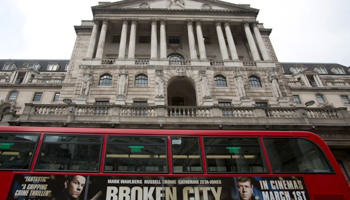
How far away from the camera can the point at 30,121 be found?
1323cm

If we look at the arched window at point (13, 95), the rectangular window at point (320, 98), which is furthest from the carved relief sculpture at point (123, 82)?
the rectangular window at point (320, 98)

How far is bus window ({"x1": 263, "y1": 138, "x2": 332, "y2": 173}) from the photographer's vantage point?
626cm

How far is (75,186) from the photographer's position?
563 centimetres

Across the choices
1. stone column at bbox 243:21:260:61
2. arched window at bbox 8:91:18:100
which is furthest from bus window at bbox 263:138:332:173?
arched window at bbox 8:91:18:100

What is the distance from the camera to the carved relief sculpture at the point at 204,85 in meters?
18.2

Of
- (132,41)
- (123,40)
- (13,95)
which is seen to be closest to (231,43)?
(132,41)

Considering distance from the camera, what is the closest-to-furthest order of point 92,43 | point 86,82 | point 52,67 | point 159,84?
1. point 86,82
2. point 159,84
3. point 92,43
4. point 52,67

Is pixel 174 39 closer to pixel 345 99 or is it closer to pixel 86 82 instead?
pixel 86 82

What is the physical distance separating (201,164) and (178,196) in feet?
3.87

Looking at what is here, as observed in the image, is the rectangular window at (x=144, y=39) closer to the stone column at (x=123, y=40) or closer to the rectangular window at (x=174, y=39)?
the stone column at (x=123, y=40)

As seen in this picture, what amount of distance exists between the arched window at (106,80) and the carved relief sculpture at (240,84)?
41.6ft

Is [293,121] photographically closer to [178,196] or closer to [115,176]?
[178,196]

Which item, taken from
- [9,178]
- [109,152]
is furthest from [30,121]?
[109,152]

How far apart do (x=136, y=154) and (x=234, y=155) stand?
3194mm
